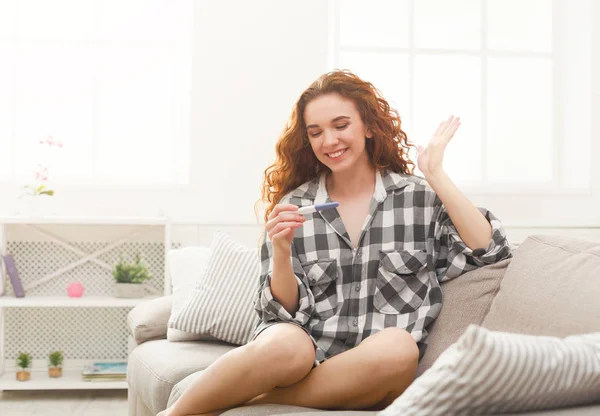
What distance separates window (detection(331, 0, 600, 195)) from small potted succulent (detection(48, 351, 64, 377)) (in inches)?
88.4

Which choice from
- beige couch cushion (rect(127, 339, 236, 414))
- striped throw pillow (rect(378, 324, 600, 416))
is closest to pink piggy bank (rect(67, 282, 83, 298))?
beige couch cushion (rect(127, 339, 236, 414))

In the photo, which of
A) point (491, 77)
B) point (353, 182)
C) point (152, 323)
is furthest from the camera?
point (491, 77)

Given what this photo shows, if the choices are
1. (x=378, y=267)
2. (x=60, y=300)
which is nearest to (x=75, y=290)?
(x=60, y=300)

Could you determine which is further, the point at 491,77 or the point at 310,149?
the point at 491,77

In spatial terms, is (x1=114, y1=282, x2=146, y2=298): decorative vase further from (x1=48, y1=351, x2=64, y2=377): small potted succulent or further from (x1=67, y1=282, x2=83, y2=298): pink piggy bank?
(x1=48, y1=351, x2=64, y2=377): small potted succulent

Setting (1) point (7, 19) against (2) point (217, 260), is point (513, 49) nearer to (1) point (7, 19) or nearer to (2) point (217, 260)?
(2) point (217, 260)

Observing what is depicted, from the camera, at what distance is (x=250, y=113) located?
3982 mm

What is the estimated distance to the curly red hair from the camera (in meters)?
2.18

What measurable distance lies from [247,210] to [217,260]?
128 cm

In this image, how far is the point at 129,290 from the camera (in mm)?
3736

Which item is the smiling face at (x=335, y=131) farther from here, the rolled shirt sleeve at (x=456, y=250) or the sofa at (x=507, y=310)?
the sofa at (x=507, y=310)

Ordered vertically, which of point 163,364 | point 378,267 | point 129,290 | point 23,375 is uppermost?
point 378,267

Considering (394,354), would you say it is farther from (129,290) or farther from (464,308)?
(129,290)

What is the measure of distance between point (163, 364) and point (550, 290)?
127 centimetres
